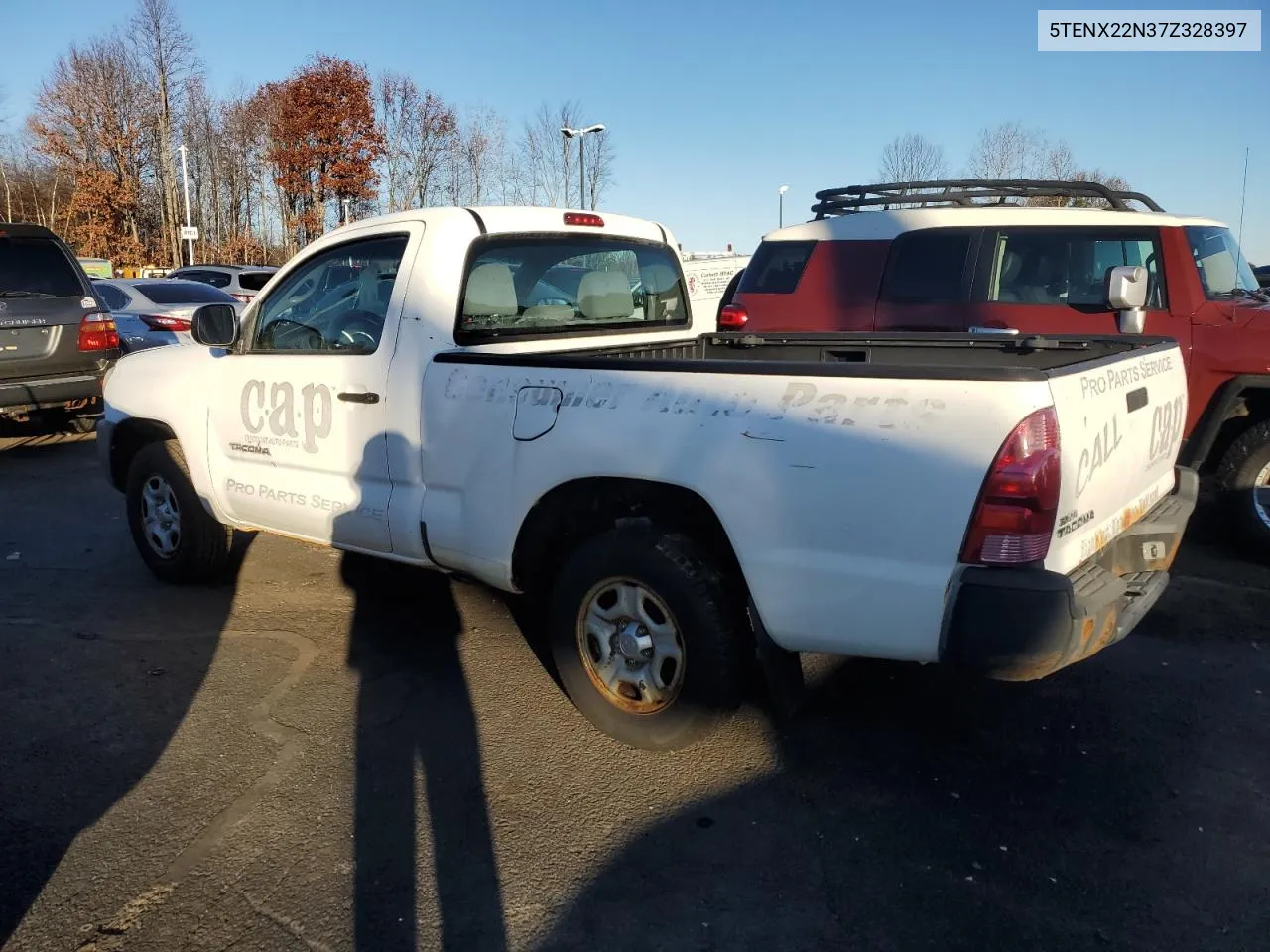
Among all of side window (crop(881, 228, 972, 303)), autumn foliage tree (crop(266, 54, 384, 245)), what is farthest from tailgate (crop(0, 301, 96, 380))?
autumn foliage tree (crop(266, 54, 384, 245))

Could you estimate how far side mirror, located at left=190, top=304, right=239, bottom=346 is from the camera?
4516 millimetres

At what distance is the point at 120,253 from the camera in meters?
36.5

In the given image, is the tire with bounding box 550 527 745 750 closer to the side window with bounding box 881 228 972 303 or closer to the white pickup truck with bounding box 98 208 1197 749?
the white pickup truck with bounding box 98 208 1197 749

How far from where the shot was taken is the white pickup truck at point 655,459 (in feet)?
8.66

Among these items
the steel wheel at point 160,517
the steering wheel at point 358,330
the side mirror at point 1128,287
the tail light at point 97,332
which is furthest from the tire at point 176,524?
the side mirror at point 1128,287

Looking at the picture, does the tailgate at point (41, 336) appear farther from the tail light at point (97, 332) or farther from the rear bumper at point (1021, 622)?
the rear bumper at point (1021, 622)

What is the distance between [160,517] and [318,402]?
1739 millimetres

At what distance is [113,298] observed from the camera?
12.4 metres

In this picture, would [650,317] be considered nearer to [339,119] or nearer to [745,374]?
[745,374]

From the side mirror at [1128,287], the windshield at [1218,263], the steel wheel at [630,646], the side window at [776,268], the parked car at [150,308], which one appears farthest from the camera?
the parked car at [150,308]

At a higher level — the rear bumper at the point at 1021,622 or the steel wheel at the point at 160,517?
the rear bumper at the point at 1021,622

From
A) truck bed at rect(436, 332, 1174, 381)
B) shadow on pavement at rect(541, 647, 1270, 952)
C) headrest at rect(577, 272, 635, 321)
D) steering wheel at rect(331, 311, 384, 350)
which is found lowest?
shadow on pavement at rect(541, 647, 1270, 952)

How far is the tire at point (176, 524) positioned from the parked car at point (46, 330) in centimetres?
415

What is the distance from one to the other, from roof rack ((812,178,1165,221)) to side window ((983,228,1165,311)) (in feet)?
1.91
